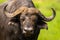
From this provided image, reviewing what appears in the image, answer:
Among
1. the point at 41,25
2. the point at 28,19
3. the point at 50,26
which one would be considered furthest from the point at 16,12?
the point at 50,26

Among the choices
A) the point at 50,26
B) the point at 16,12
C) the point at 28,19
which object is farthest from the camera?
the point at 50,26

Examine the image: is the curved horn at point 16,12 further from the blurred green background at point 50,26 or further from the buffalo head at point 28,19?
the blurred green background at point 50,26

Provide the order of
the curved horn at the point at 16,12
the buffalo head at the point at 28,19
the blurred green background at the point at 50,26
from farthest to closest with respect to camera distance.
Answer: the blurred green background at the point at 50,26
the curved horn at the point at 16,12
the buffalo head at the point at 28,19

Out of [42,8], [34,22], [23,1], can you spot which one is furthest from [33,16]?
[42,8]

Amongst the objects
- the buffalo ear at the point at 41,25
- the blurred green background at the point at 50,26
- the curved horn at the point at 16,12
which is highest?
the curved horn at the point at 16,12

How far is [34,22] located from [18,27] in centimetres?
73

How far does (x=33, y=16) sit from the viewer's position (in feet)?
45.3

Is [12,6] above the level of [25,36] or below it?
above

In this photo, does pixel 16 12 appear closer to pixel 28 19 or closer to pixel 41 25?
pixel 28 19

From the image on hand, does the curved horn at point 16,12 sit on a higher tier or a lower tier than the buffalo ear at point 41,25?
higher

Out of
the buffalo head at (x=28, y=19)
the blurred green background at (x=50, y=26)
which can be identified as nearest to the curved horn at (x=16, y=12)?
the buffalo head at (x=28, y=19)

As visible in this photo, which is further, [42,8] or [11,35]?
[42,8]

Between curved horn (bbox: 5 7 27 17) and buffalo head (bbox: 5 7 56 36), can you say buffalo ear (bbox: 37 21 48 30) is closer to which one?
buffalo head (bbox: 5 7 56 36)

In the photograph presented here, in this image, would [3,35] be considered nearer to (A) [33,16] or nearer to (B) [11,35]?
(B) [11,35]
